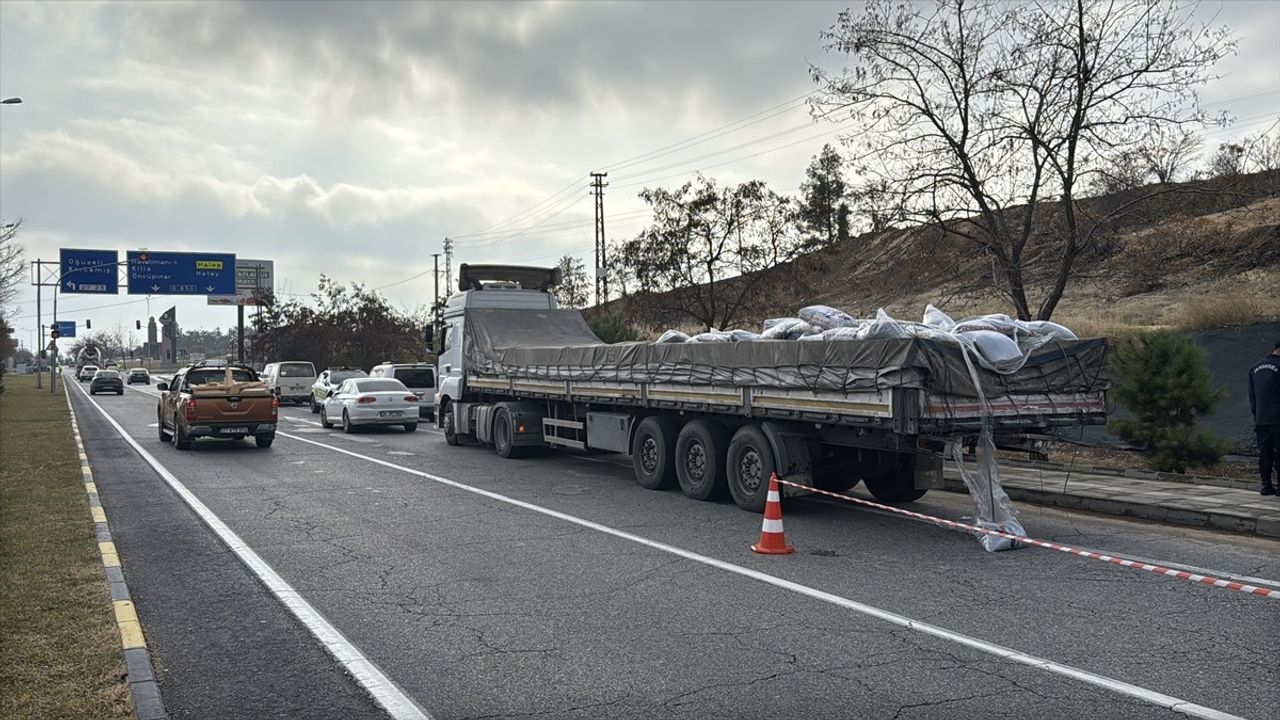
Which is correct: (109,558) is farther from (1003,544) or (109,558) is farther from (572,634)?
(1003,544)

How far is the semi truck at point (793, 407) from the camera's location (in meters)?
8.76

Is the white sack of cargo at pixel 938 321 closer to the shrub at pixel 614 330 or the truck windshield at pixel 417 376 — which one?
the shrub at pixel 614 330

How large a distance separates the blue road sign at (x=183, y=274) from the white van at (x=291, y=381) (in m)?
16.5

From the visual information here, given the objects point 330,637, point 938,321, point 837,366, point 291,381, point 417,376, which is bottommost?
point 330,637

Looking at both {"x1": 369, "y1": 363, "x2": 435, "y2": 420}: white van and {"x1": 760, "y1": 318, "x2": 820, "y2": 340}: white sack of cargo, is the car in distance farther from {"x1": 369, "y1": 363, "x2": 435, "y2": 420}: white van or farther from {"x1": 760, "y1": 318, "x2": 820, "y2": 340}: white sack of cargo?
{"x1": 760, "y1": 318, "x2": 820, "y2": 340}: white sack of cargo

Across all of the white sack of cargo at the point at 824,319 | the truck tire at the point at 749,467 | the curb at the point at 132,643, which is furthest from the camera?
the white sack of cargo at the point at 824,319

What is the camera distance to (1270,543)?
9.01 meters

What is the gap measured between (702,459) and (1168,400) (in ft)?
22.3

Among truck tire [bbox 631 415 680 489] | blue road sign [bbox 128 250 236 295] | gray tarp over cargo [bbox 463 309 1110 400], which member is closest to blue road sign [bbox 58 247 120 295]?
blue road sign [bbox 128 250 236 295]

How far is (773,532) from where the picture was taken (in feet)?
27.7

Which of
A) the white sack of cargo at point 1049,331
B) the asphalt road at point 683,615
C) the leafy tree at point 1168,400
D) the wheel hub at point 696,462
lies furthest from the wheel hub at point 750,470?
the leafy tree at point 1168,400

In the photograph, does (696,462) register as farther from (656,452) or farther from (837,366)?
(837,366)

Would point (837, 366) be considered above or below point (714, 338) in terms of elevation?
below

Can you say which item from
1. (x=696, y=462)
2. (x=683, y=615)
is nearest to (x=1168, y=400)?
(x=696, y=462)
